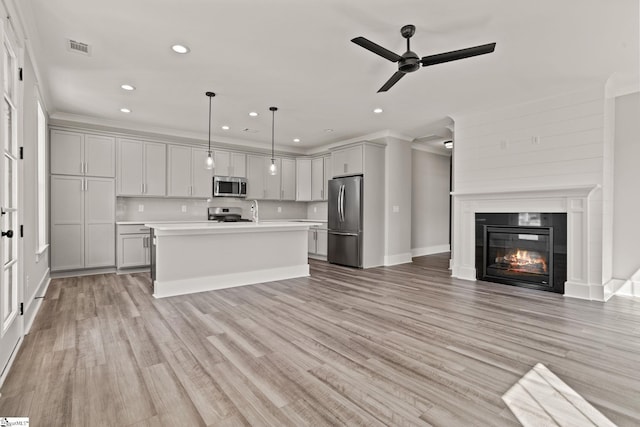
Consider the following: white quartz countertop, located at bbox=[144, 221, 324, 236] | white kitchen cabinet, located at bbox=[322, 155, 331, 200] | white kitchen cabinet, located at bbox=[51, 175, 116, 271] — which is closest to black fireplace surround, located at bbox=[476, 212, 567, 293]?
white quartz countertop, located at bbox=[144, 221, 324, 236]

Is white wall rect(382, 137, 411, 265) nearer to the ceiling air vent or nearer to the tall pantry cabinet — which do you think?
the ceiling air vent

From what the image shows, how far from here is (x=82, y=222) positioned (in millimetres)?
5328

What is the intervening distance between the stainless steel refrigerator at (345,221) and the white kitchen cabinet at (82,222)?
3.98 metres

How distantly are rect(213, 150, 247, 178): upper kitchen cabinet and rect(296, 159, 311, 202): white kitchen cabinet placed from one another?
1382 millimetres

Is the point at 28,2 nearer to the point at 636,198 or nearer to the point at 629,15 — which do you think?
the point at 629,15

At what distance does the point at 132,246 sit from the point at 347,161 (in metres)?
4.23

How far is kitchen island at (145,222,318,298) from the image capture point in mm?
4109

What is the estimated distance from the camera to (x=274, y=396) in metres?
1.86

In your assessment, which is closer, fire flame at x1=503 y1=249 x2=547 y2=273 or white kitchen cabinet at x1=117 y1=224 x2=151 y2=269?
fire flame at x1=503 y1=249 x2=547 y2=273

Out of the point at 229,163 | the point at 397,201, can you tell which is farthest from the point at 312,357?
the point at 229,163

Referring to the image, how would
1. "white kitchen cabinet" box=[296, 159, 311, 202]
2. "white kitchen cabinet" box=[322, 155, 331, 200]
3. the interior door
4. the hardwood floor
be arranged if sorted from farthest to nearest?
1. "white kitchen cabinet" box=[296, 159, 311, 202]
2. "white kitchen cabinet" box=[322, 155, 331, 200]
3. the interior door
4. the hardwood floor

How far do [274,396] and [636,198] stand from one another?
16.2ft

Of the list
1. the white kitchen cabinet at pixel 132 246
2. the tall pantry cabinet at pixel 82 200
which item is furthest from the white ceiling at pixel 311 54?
the white kitchen cabinet at pixel 132 246

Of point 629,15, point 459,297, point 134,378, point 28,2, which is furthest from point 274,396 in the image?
point 629,15
